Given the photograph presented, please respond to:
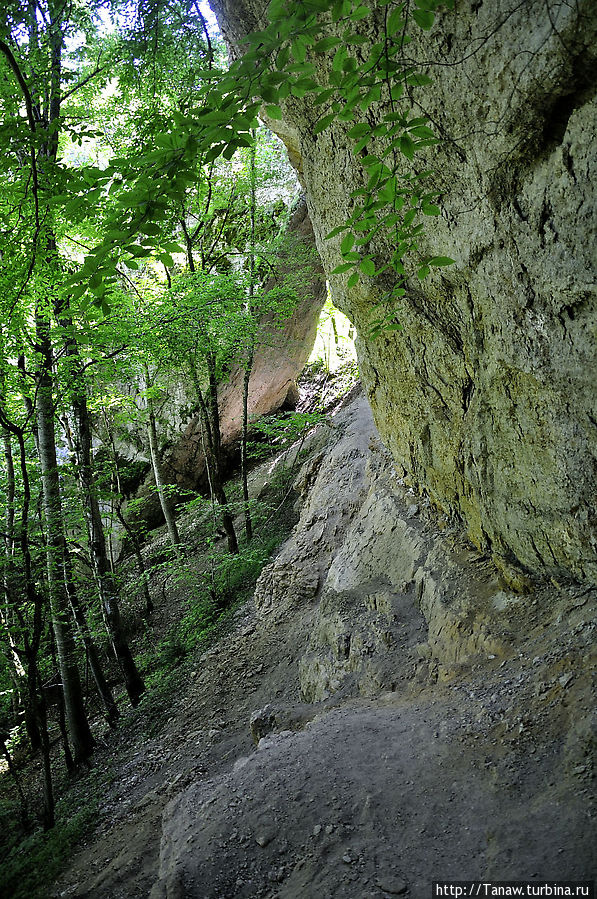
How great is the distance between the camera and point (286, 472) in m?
13.4

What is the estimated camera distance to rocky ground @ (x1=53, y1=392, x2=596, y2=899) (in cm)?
306

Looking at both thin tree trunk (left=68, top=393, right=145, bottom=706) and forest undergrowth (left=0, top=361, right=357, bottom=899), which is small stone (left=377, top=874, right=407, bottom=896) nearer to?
forest undergrowth (left=0, top=361, right=357, bottom=899)

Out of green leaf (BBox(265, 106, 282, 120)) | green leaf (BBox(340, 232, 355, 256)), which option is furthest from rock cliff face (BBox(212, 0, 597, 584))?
green leaf (BBox(265, 106, 282, 120))

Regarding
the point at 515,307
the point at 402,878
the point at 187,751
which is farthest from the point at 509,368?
the point at 187,751

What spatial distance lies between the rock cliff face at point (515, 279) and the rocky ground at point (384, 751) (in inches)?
26.1

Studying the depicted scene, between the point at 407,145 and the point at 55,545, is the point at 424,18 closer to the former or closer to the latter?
the point at 407,145

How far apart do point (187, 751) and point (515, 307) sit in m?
6.95

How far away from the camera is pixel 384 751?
4.11 metres

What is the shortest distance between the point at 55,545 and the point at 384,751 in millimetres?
5573

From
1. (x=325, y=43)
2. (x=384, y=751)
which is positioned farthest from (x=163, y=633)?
(x=325, y=43)

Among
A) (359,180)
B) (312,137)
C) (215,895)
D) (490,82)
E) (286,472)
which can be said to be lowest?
(215,895)

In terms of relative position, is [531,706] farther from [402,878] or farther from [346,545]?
[346,545]

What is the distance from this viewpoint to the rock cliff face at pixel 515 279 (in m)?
3.12

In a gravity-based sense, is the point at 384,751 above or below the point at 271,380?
below
